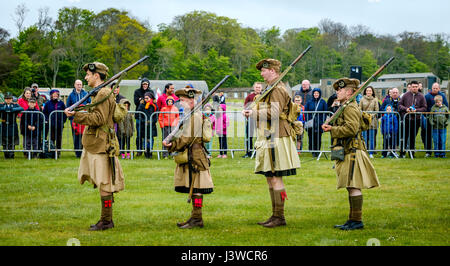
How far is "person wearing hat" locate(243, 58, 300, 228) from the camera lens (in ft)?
23.7

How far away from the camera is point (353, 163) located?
714 centimetres

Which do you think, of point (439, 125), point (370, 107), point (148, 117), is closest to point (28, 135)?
point (148, 117)

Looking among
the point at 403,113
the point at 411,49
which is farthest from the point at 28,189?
the point at 411,49

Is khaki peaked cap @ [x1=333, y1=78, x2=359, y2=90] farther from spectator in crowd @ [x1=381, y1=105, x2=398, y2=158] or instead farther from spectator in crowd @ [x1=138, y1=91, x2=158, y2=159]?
spectator in crowd @ [x1=138, y1=91, x2=158, y2=159]

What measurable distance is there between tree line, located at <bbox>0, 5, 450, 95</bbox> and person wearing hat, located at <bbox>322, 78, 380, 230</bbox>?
5316cm

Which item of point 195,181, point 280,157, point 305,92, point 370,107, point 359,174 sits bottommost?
point 195,181

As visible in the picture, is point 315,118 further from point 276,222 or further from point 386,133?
point 276,222

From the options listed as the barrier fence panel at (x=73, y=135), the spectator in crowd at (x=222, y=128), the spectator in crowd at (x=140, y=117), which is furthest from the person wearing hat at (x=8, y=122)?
the spectator in crowd at (x=222, y=128)

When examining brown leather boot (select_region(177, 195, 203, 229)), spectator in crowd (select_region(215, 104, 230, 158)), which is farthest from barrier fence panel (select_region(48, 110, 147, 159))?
brown leather boot (select_region(177, 195, 203, 229))

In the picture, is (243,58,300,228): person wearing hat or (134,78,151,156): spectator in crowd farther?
(134,78,151,156): spectator in crowd

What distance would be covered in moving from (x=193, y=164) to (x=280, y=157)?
1284 mm

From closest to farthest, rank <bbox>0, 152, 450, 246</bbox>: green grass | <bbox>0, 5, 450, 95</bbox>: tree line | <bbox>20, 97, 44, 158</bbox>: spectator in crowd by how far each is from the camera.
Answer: <bbox>0, 152, 450, 246</bbox>: green grass, <bbox>20, 97, 44, 158</bbox>: spectator in crowd, <bbox>0, 5, 450, 95</bbox>: tree line
